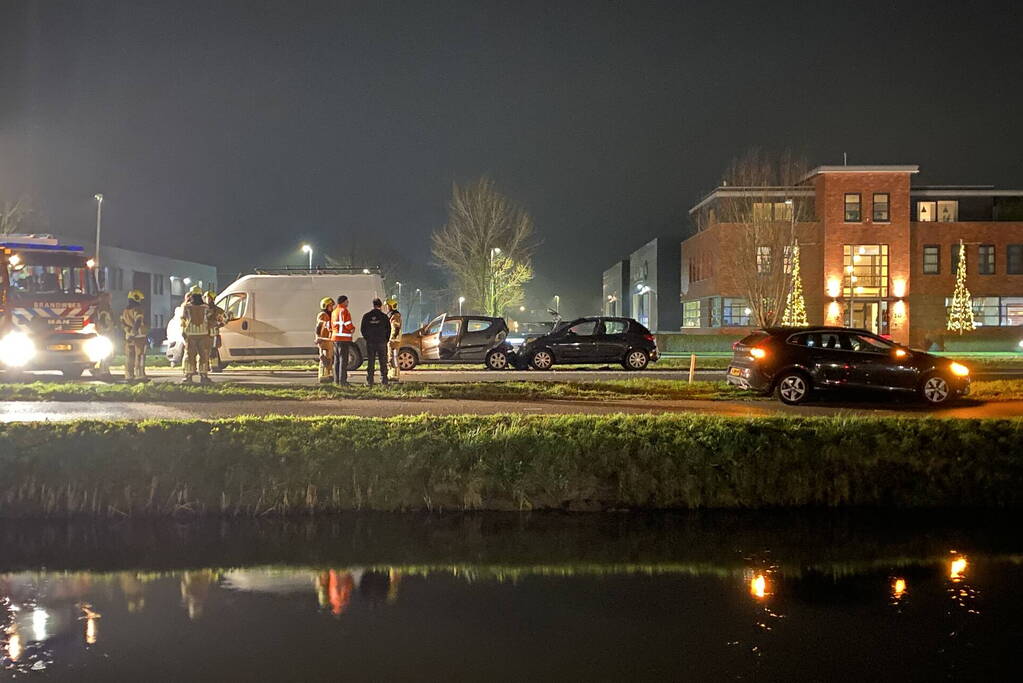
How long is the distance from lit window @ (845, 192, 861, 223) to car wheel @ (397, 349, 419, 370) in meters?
34.6

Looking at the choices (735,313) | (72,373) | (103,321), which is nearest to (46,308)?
(103,321)

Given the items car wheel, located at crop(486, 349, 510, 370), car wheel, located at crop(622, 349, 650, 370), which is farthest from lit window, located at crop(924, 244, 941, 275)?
car wheel, located at crop(486, 349, 510, 370)

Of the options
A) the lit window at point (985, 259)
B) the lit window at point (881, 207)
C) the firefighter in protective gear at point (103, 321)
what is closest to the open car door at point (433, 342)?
the firefighter in protective gear at point (103, 321)

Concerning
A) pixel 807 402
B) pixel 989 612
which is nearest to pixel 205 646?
pixel 989 612

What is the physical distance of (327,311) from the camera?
20875 millimetres

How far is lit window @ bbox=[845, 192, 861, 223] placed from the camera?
55531 mm

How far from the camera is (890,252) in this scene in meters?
55.9

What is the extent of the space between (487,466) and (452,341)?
19.4 metres

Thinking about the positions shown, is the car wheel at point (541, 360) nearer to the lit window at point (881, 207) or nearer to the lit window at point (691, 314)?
the lit window at point (881, 207)

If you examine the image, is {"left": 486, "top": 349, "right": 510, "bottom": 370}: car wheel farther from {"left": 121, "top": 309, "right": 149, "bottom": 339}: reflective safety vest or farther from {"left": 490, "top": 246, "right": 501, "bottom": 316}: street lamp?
{"left": 490, "top": 246, "right": 501, "bottom": 316}: street lamp

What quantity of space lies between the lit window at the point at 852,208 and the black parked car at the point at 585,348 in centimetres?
3016

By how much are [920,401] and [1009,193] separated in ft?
155

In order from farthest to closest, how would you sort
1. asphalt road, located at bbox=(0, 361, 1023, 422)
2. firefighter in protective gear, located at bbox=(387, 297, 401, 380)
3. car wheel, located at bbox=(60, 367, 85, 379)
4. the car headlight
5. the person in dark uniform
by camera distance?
car wheel, located at bbox=(60, 367, 85, 379)
the car headlight
firefighter in protective gear, located at bbox=(387, 297, 401, 380)
the person in dark uniform
asphalt road, located at bbox=(0, 361, 1023, 422)

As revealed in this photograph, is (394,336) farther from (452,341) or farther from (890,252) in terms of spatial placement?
(890,252)
